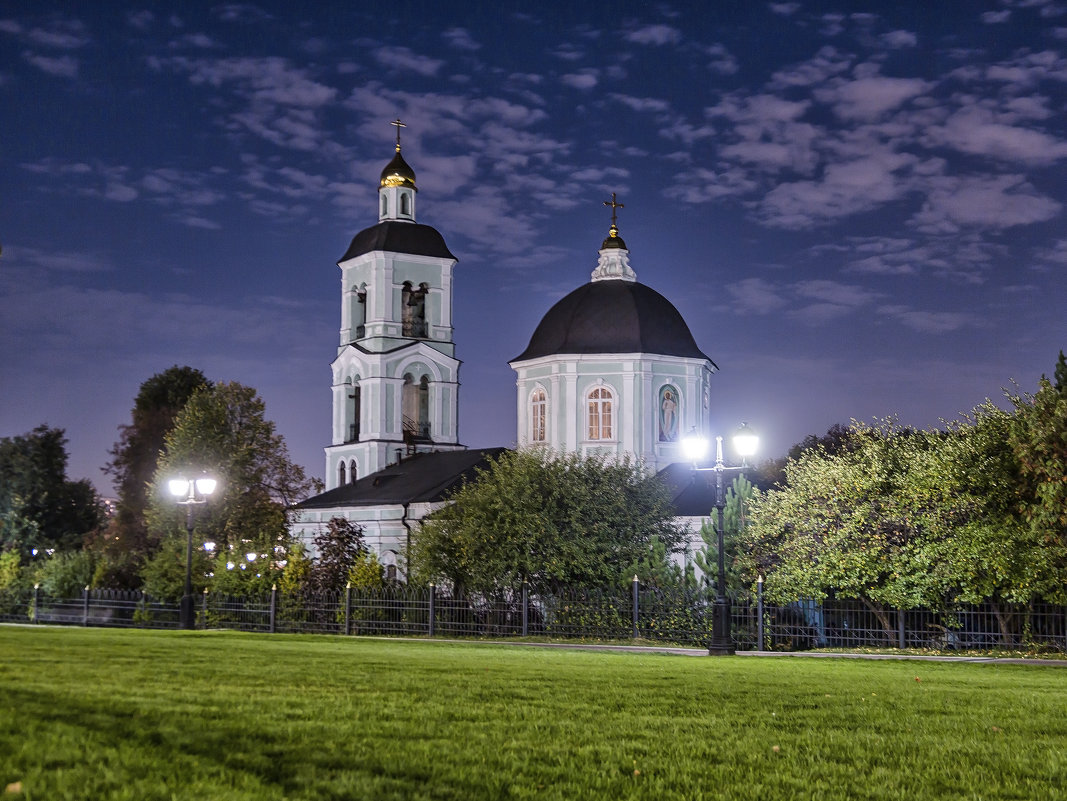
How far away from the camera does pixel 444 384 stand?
68.8m

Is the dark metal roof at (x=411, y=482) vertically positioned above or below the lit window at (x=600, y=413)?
below

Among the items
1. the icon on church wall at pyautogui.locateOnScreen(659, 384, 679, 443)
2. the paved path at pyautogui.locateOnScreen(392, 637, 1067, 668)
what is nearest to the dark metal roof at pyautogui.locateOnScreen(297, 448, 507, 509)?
the icon on church wall at pyautogui.locateOnScreen(659, 384, 679, 443)

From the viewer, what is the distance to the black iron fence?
88.6 ft

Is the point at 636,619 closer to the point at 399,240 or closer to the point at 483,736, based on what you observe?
the point at 483,736

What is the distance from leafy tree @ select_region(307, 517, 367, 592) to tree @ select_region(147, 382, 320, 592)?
403 inches

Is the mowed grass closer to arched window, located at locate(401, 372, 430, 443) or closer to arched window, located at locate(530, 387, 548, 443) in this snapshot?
arched window, located at locate(530, 387, 548, 443)

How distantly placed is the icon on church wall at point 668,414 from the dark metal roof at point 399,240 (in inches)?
846

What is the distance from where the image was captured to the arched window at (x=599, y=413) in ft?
169

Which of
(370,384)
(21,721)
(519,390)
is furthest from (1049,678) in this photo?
(370,384)

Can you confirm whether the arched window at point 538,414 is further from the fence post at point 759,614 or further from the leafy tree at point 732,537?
the fence post at point 759,614

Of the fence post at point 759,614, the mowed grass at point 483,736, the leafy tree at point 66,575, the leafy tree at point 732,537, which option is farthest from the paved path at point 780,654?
the leafy tree at point 66,575

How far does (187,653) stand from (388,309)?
Answer: 53.4 meters

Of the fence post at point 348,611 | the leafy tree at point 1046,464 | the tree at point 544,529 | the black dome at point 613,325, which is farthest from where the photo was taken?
the black dome at point 613,325

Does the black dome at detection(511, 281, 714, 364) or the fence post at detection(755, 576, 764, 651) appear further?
the black dome at detection(511, 281, 714, 364)
